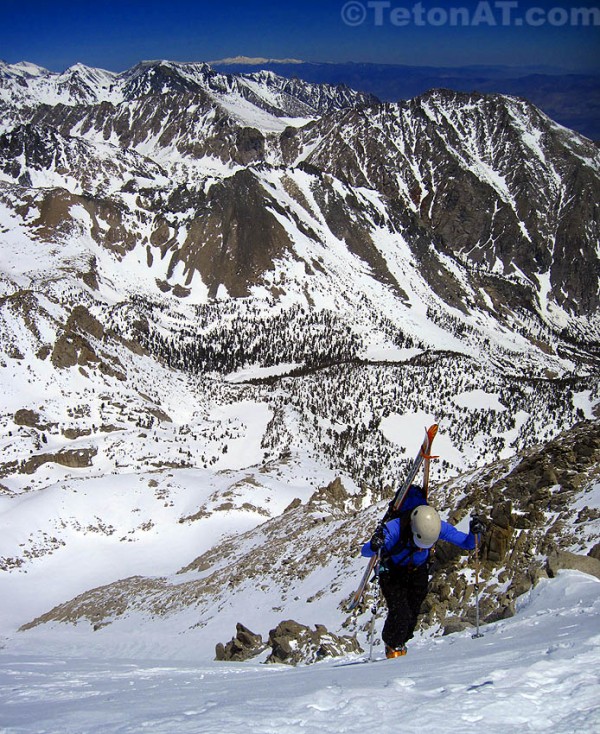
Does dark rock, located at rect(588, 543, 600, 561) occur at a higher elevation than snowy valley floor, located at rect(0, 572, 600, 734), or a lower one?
higher

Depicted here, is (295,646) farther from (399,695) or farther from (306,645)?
(399,695)

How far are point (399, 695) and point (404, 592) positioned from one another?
4.02 meters

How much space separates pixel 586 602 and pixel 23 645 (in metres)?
27.2

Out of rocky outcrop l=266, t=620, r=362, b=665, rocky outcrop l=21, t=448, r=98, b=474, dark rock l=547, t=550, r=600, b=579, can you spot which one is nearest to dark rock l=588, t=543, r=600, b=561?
dark rock l=547, t=550, r=600, b=579

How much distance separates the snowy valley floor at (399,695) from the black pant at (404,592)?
2.24 ft

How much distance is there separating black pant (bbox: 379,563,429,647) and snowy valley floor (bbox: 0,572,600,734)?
2.24ft

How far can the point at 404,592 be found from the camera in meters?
11.9

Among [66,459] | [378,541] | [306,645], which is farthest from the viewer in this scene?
[66,459]

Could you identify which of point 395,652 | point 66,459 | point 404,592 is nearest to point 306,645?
point 395,652

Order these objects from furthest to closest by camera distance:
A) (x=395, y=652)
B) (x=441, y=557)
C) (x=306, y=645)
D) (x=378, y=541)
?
(x=441, y=557) → (x=306, y=645) → (x=395, y=652) → (x=378, y=541)

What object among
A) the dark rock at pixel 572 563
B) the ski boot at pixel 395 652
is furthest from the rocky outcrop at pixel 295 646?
the dark rock at pixel 572 563

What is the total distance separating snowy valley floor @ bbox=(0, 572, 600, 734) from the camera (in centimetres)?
700

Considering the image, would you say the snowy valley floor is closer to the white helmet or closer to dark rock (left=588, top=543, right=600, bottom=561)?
the white helmet

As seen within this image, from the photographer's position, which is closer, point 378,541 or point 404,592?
point 378,541
